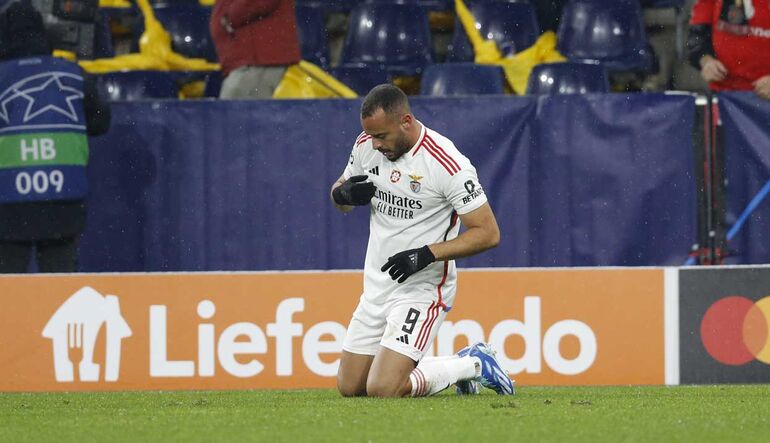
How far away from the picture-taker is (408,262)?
21.3 feet

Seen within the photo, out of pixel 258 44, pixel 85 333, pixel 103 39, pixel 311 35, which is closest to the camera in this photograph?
pixel 85 333

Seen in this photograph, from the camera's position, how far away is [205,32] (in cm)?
1174

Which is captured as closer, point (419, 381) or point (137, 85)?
point (419, 381)

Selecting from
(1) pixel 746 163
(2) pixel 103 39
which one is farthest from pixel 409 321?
(2) pixel 103 39

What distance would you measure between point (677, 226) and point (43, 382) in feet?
13.3

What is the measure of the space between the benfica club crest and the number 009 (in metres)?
2.92

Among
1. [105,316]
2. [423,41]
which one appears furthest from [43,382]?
[423,41]

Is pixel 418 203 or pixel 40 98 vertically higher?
pixel 40 98

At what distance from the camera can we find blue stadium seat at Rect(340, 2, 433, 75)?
11406mm

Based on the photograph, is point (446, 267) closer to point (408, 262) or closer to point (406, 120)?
point (408, 262)

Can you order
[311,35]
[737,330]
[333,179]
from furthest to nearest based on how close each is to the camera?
[311,35]
[333,179]
[737,330]

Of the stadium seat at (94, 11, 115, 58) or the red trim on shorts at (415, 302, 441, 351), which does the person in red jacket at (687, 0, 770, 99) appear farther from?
the stadium seat at (94, 11, 115, 58)

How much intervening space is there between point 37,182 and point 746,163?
4.46 meters

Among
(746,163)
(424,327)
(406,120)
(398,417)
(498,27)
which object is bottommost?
(398,417)
